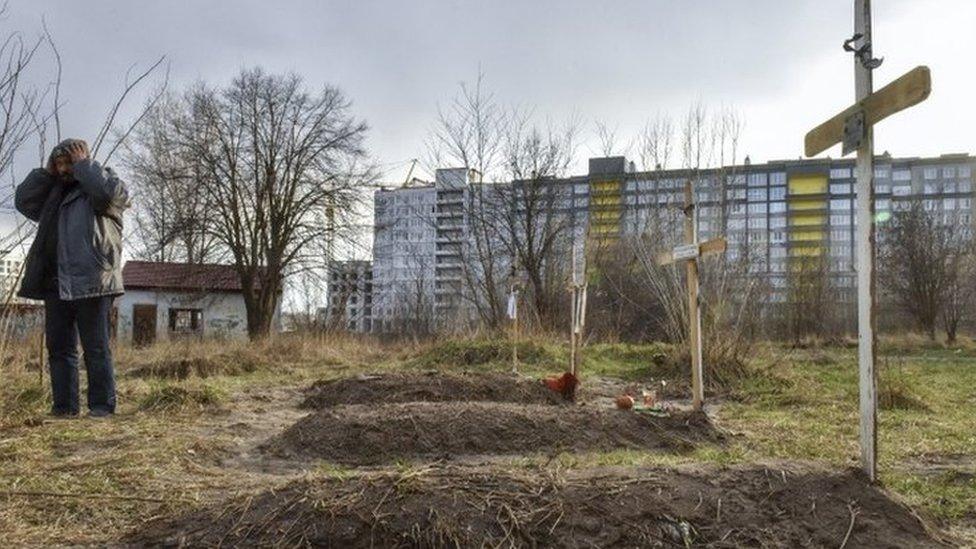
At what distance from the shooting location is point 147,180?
2802 centimetres

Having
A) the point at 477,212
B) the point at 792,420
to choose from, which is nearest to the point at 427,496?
the point at 792,420

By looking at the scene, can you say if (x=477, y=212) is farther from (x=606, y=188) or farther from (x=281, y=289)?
(x=281, y=289)

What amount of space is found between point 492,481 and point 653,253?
38.5ft

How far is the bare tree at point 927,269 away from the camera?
31344 millimetres

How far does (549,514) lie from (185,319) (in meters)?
36.6

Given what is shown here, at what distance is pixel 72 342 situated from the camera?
529 cm

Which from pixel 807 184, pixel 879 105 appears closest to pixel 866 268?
pixel 879 105

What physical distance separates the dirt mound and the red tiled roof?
80.2 ft

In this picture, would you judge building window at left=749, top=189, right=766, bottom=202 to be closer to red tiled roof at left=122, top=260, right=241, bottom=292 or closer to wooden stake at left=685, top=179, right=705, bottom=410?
red tiled roof at left=122, top=260, right=241, bottom=292

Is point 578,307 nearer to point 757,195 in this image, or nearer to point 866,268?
point 866,268

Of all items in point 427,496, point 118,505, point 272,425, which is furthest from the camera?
point 272,425

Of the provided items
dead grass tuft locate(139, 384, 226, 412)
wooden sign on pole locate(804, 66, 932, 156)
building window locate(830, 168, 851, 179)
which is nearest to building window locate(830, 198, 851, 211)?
building window locate(830, 168, 851, 179)

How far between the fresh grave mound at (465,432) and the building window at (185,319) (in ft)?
106

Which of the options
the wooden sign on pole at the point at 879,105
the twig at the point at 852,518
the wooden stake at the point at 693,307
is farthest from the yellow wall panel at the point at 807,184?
the twig at the point at 852,518
